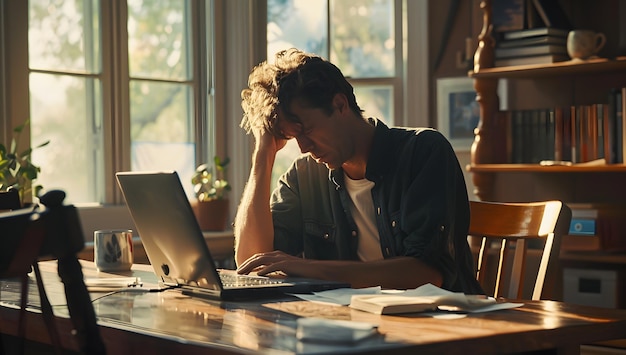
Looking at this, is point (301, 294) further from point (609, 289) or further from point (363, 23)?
point (363, 23)

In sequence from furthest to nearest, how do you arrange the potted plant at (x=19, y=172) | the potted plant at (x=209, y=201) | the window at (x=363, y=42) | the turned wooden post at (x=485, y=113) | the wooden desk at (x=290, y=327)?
1. the window at (x=363, y=42)
2. the potted plant at (x=209, y=201)
3. the turned wooden post at (x=485, y=113)
4. the potted plant at (x=19, y=172)
5. the wooden desk at (x=290, y=327)

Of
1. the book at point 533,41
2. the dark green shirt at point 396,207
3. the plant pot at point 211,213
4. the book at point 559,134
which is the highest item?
the book at point 533,41

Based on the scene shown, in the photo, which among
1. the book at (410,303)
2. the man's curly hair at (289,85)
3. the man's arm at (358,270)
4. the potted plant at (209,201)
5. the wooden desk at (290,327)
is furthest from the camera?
the potted plant at (209,201)

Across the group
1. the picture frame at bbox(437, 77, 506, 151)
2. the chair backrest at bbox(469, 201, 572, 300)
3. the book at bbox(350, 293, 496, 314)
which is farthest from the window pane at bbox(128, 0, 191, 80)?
the book at bbox(350, 293, 496, 314)

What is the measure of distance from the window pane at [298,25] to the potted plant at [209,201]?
691 millimetres

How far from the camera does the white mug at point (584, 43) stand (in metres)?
3.32

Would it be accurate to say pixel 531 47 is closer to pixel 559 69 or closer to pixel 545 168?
pixel 559 69

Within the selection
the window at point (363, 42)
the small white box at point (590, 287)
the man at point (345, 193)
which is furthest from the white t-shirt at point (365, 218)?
the window at point (363, 42)

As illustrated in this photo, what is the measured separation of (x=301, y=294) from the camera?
5.54 ft

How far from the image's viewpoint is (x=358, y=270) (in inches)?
74.4

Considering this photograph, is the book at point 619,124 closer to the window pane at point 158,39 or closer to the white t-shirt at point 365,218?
the white t-shirt at point 365,218

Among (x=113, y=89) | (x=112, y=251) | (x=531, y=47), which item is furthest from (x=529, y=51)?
(x=112, y=251)

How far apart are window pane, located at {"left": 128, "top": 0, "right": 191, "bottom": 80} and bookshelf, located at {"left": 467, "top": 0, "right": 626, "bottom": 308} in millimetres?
1348

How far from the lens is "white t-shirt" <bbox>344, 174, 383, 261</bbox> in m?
2.27
